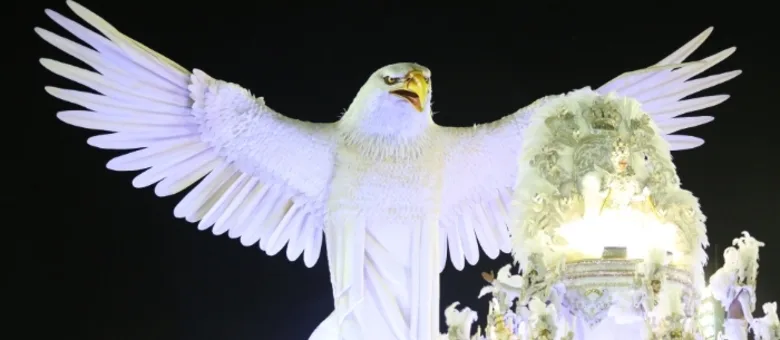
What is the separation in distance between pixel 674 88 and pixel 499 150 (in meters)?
0.84

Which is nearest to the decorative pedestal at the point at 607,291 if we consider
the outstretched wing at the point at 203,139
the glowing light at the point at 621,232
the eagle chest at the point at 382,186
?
the glowing light at the point at 621,232

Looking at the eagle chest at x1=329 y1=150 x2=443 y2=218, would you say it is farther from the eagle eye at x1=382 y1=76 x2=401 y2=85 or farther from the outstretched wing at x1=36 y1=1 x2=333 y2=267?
the eagle eye at x1=382 y1=76 x2=401 y2=85

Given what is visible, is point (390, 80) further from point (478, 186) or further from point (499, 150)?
point (478, 186)

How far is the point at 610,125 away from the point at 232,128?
4.85 feet

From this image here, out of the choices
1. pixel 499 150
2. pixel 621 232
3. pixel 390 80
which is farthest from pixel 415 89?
pixel 621 232

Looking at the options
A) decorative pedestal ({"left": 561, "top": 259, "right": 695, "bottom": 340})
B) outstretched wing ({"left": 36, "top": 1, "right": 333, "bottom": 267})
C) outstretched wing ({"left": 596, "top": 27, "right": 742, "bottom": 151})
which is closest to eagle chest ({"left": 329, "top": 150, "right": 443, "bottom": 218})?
outstretched wing ({"left": 36, "top": 1, "right": 333, "bottom": 267})

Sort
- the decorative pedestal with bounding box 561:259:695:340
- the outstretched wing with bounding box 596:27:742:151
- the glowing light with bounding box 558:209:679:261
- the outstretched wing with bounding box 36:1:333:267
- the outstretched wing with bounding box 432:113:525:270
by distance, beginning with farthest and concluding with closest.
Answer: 1. the outstretched wing with bounding box 596:27:742:151
2. the outstretched wing with bounding box 432:113:525:270
3. the outstretched wing with bounding box 36:1:333:267
4. the glowing light with bounding box 558:209:679:261
5. the decorative pedestal with bounding box 561:259:695:340

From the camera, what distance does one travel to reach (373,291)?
12.0ft

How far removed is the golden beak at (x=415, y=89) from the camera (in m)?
3.58

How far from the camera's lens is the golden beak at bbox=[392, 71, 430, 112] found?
3582 millimetres

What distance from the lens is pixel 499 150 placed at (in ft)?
12.7

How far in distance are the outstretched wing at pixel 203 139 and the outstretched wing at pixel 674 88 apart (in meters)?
→ 1.29

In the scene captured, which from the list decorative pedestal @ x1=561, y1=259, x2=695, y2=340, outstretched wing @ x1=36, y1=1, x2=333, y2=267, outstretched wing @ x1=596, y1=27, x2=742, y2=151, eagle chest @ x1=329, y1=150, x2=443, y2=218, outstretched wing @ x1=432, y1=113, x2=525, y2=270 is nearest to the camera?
decorative pedestal @ x1=561, y1=259, x2=695, y2=340

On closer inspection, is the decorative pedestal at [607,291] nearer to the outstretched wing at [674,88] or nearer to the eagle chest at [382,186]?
the eagle chest at [382,186]
